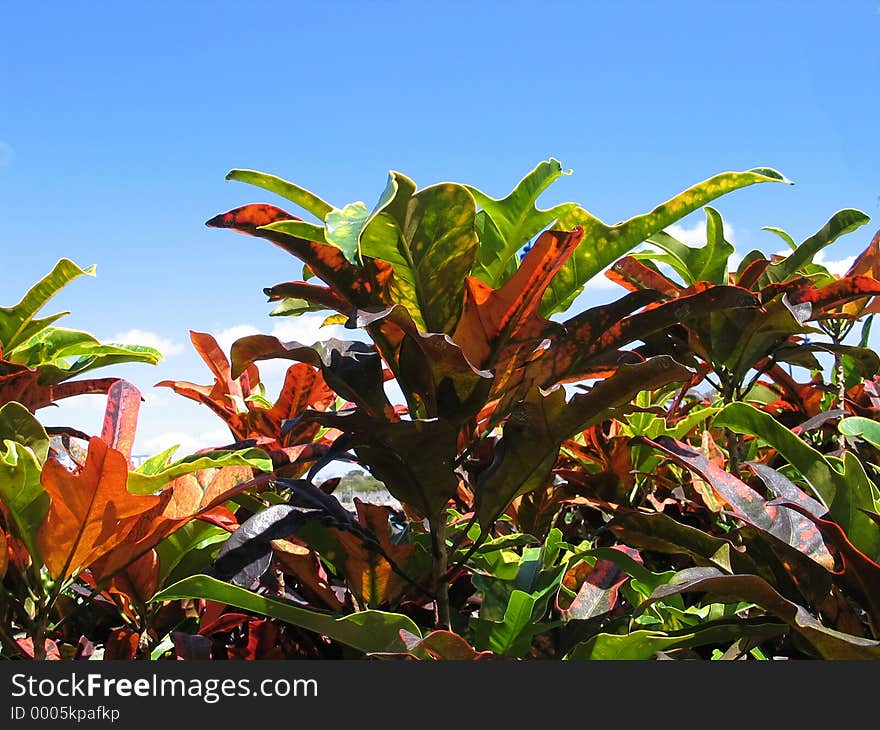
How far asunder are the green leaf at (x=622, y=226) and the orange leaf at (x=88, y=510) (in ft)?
2.49

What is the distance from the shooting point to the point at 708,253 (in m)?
1.98

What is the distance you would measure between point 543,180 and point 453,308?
0.27 meters

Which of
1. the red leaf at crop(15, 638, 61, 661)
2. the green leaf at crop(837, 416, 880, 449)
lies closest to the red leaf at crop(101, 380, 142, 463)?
the red leaf at crop(15, 638, 61, 661)

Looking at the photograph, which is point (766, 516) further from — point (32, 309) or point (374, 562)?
point (32, 309)

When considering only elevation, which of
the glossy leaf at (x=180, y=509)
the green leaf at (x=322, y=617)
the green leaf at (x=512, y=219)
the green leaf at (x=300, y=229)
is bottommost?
the green leaf at (x=322, y=617)

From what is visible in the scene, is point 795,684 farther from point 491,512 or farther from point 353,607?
point 353,607

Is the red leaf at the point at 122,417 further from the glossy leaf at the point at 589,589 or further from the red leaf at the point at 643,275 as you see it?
the red leaf at the point at 643,275

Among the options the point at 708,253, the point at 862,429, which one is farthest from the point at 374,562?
the point at 708,253

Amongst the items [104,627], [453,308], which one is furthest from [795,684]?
[104,627]

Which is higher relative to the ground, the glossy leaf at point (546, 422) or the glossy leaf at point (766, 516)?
the glossy leaf at point (546, 422)

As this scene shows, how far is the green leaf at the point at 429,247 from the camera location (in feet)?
3.66

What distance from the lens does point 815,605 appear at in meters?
1.23

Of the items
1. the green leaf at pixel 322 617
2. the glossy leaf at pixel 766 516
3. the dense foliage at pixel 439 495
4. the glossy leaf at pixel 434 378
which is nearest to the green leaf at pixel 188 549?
the dense foliage at pixel 439 495

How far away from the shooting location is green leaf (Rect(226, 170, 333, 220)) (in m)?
1.23
